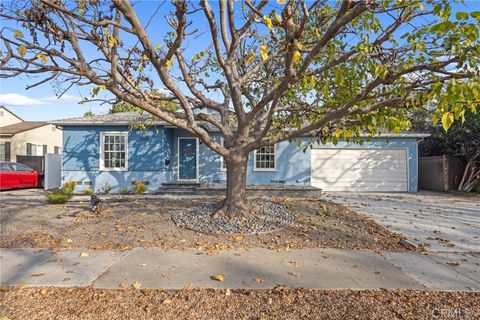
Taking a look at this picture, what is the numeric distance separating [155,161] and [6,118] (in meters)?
23.6

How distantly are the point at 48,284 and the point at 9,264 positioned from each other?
1.38m

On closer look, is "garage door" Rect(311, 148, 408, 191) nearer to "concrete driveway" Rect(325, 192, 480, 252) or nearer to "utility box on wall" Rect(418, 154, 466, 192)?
"utility box on wall" Rect(418, 154, 466, 192)

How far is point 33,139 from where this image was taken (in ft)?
81.2

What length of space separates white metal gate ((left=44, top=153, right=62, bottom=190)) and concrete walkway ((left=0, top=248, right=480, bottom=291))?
1180 centimetres

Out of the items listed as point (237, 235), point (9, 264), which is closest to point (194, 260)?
point (237, 235)

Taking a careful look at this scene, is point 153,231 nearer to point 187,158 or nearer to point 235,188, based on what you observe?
point 235,188

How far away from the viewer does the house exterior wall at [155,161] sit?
14.3m

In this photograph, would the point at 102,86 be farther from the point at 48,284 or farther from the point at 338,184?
the point at 338,184

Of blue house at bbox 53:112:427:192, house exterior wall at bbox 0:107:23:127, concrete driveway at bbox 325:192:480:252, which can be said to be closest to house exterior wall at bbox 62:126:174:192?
blue house at bbox 53:112:427:192

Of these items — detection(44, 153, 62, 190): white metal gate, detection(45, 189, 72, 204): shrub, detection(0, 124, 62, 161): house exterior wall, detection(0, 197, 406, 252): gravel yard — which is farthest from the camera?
detection(0, 124, 62, 161): house exterior wall

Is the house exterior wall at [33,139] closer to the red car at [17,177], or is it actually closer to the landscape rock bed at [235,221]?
the red car at [17,177]

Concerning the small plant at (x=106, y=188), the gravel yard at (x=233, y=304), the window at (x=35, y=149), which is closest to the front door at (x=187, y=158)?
the small plant at (x=106, y=188)

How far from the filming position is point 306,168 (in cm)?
1491

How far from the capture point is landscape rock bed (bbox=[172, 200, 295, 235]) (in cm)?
639
